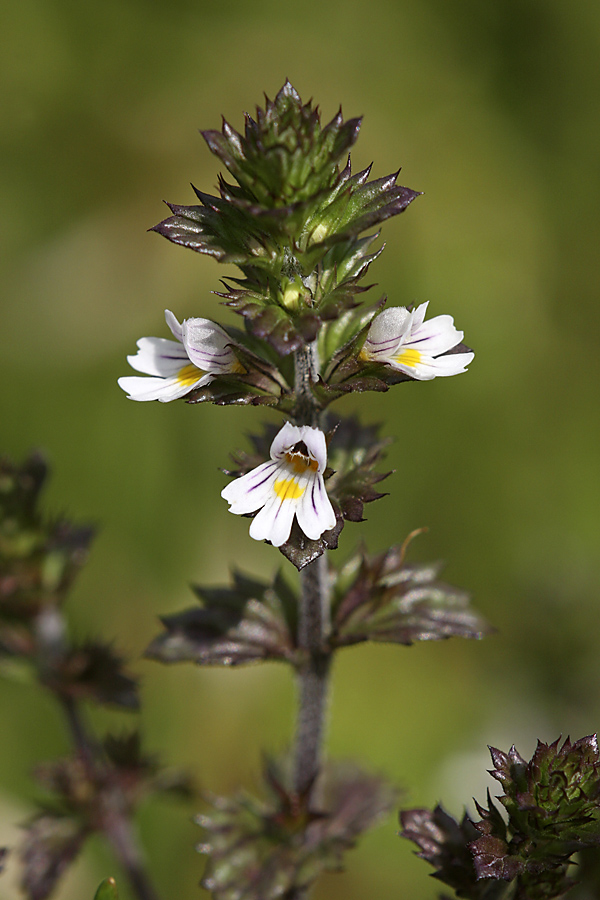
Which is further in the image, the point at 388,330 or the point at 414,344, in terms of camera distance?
the point at 414,344

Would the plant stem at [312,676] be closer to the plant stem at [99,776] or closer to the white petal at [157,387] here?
the white petal at [157,387]

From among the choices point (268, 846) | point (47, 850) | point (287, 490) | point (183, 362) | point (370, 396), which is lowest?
point (268, 846)

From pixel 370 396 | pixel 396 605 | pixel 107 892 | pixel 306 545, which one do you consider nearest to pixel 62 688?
pixel 107 892

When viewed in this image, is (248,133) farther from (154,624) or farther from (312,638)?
(154,624)

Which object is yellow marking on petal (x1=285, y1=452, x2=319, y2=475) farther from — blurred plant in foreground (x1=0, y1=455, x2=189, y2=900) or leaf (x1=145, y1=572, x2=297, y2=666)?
blurred plant in foreground (x1=0, y1=455, x2=189, y2=900)

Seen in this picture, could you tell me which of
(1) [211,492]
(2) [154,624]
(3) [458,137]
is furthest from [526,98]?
(2) [154,624]

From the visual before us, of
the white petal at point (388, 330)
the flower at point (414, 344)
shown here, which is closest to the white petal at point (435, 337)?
the flower at point (414, 344)

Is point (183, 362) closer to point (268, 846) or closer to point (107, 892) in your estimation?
point (107, 892)

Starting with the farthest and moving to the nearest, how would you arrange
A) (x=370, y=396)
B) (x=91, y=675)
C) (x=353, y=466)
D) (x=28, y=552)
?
(x=370, y=396) < (x=91, y=675) < (x=28, y=552) < (x=353, y=466)
